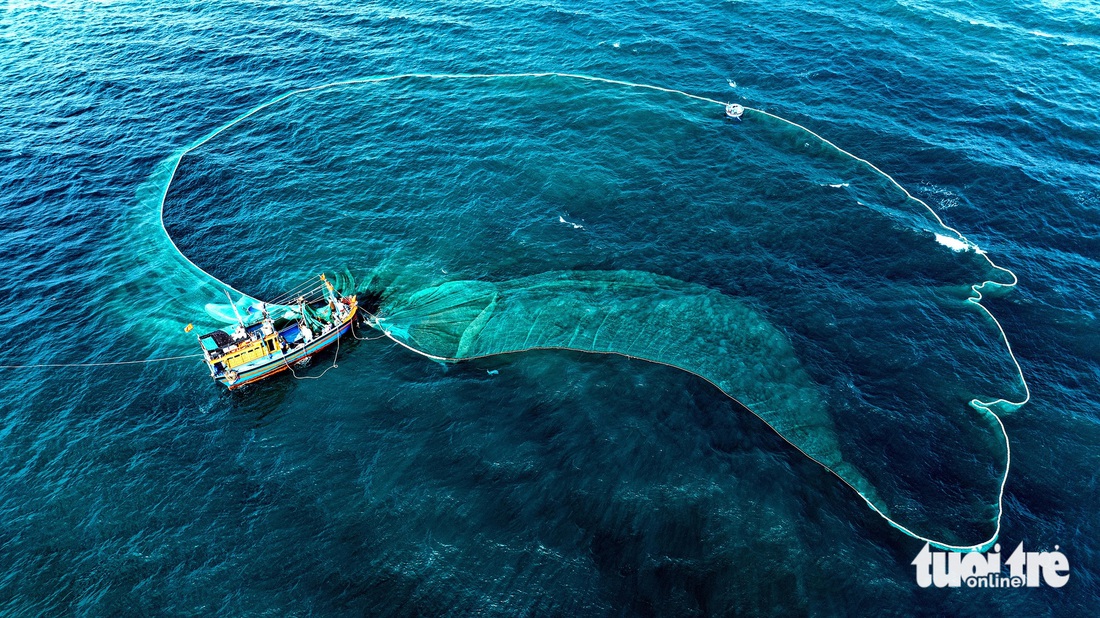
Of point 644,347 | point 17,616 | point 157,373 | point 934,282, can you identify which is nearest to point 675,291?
point 644,347

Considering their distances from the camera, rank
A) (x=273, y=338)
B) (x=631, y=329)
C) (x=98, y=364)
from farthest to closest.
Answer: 1. (x=98, y=364)
2. (x=631, y=329)
3. (x=273, y=338)

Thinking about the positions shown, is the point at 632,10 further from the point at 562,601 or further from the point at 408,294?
the point at 562,601

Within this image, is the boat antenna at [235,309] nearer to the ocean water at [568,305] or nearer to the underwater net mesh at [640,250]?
the underwater net mesh at [640,250]

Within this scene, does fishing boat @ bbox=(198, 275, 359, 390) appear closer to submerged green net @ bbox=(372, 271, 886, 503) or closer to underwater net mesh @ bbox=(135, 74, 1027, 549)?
underwater net mesh @ bbox=(135, 74, 1027, 549)

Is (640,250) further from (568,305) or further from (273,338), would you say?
(273,338)

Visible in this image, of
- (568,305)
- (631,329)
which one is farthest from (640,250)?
(631,329)

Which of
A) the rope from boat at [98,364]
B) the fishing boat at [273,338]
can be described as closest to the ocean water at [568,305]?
the rope from boat at [98,364]

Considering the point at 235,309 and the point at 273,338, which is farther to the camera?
the point at 235,309
